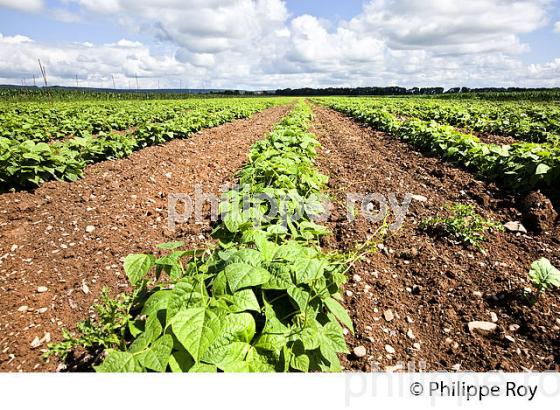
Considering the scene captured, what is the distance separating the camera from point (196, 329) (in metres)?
1.66

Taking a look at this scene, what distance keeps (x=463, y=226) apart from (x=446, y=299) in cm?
142

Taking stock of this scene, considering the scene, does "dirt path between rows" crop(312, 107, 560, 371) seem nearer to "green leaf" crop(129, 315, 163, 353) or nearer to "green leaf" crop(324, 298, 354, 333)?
"green leaf" crop(324, 298, 354, 333)

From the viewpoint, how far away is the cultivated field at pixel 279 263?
190 cm

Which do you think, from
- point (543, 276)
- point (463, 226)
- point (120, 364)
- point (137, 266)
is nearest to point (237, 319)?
point (120, 364)

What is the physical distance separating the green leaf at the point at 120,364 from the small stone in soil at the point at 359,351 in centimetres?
162

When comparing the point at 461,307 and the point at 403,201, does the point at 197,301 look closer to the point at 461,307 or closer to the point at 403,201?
the point at 461,307

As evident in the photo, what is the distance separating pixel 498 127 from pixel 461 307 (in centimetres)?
1282

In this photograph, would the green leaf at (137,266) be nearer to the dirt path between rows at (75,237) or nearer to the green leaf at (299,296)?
the green leaf at (299,296)

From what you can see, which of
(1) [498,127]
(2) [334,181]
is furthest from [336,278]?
(1) [498,127]

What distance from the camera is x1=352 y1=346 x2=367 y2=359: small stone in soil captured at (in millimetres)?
2568

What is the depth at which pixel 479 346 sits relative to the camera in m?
2.62

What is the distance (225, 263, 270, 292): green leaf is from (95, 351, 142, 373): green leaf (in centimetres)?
59

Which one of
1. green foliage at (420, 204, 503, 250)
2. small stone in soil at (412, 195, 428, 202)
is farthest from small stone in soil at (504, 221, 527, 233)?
small stone in soil at (412, 195, 428, 202)

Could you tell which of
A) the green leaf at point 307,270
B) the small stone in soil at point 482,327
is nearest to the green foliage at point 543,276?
the small stone in soil at point 482,327
